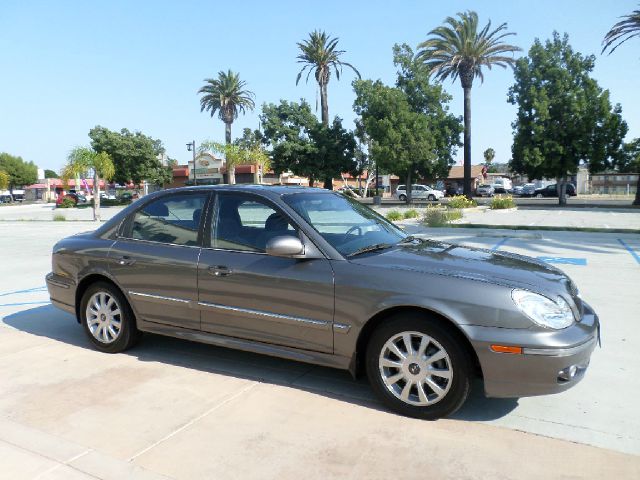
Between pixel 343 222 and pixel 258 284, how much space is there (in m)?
0.97

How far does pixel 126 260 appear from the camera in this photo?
4.69 metres

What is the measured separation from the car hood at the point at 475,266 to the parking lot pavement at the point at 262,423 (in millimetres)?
925

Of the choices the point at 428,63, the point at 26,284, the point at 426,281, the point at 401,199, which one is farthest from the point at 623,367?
the point at 401,199

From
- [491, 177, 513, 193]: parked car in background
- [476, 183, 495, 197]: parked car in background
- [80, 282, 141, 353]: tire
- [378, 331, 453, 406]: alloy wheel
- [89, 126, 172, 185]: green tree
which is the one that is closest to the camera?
[378, 331, 453, 406]: alloy wheel

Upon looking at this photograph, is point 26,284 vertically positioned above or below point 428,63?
below

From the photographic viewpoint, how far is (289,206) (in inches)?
164

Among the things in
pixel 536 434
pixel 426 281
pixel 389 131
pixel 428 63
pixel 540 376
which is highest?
pixel 428 63

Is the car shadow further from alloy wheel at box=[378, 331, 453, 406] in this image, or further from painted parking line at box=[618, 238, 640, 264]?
painted parking line at box=[618, 238, 640, 264]

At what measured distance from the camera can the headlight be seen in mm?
3227

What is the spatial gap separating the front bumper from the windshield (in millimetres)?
1188

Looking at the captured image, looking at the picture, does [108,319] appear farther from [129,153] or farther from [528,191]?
[528,191]

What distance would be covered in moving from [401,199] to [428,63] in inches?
512

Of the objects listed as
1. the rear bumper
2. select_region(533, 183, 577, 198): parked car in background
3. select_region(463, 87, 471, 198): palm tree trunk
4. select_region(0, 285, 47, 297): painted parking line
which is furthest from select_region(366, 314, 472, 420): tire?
select_region(533, 183, 577, 198): parked car in background

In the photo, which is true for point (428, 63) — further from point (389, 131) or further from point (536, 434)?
point (536, 434)
